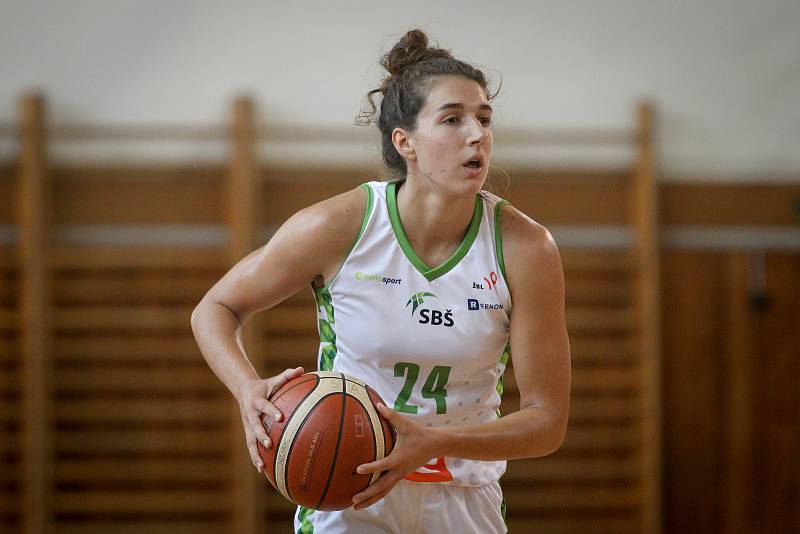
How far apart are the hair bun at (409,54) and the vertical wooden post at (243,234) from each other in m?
2.11

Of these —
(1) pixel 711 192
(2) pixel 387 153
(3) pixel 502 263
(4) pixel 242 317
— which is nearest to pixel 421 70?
(2) pixel 387 153

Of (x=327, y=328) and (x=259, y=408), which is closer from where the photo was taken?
(x=259, y=408)

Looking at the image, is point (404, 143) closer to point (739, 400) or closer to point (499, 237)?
point (499, 237)

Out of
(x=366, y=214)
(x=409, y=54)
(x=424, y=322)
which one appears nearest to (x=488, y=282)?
(x=424, y=322)

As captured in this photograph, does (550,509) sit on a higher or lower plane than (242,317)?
lower

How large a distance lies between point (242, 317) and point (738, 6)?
132 inches

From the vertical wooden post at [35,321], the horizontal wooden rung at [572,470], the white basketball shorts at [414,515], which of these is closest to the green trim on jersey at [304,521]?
the white basketball shorts at [414,515]

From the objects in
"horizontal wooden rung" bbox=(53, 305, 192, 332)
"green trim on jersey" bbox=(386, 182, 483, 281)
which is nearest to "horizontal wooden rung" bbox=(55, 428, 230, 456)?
"horizontal wooden rung" bbox=(53, 305, 192, 332)

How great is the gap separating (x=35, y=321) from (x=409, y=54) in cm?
271

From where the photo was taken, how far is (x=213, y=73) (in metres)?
4.20

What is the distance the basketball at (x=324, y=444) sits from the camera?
64.2 inches

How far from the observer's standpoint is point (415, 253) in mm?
1955

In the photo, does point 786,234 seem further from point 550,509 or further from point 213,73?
point 213,73

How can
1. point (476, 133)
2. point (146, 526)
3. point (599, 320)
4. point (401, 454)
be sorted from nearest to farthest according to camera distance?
point (401, 454)
point (476, 133)
point (146, 526)
point (599, 320)
